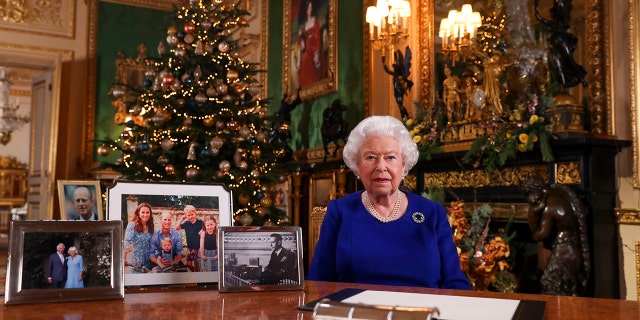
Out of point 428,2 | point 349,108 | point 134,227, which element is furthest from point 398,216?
point 349,108

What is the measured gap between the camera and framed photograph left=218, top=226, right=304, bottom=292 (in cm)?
141

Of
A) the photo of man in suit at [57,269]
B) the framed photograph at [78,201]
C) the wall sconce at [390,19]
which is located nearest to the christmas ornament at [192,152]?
the framed photograph at [78,201]

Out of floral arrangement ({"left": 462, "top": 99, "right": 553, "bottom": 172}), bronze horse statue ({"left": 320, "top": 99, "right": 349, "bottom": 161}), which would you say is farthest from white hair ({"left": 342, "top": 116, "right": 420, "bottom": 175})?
bronze horse statue ({"left": 320, "top": 99, "right": 349, "bottom": 161})

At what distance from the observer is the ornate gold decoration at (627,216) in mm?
4109

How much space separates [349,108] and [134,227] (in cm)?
611

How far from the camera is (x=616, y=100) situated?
14.1ft

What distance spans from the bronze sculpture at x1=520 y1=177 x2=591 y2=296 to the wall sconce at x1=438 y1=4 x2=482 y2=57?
1864 mm

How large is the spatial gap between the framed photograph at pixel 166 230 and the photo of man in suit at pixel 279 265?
0.15m

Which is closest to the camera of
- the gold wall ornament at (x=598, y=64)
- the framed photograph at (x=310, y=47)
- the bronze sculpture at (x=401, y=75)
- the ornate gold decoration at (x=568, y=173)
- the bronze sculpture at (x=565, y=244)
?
the bronze sculpture at (x=565, y=244)

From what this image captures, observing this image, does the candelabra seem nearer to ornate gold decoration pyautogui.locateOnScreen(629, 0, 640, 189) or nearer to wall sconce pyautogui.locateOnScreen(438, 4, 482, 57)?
wall sconce pyautogui.locateOnScreen(438, 4, 482, 57)

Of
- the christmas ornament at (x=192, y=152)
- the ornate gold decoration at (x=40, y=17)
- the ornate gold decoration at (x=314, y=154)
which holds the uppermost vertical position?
the ornate gold decoration at (x=40, y=17)

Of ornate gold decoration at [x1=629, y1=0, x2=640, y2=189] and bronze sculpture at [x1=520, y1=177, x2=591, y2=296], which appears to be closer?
bronze sculpture at [x1=520, y1=177, x2=591, y2=296]

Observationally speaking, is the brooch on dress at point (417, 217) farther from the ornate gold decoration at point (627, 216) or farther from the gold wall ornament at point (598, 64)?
the gold wall ornament at point (598, 64)

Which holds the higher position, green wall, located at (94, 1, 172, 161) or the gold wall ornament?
green wall, located at (94, 1, 172, 161)
